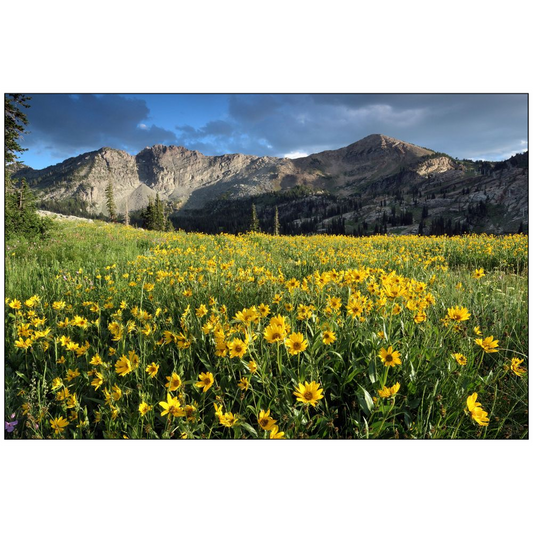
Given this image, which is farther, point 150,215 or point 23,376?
point 150,215

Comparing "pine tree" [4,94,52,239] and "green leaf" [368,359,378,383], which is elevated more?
"pine tree" [4,94,52,239]

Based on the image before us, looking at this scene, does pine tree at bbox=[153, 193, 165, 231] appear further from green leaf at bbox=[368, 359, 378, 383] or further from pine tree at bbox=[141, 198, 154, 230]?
green leaf at bbox=[368, 359, 378, 383]

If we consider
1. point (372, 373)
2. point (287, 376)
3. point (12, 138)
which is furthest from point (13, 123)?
point (372, 373)

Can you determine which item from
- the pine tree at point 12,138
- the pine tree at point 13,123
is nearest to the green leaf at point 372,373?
the pine tree at point 12,138

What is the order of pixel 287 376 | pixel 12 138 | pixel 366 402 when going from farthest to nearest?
pixel 12 138 → pixel 287 376 → pixel 366 402

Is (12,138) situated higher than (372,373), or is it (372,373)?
(12,138)

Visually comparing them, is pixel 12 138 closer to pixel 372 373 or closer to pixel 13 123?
pixel 13 123

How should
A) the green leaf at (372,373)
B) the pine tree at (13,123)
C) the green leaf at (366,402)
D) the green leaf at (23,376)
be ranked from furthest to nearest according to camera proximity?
the pine tree at (13,123) → the green leaf at (23,376) → the green leaf at (372,373) → the green leaf at (366,402)

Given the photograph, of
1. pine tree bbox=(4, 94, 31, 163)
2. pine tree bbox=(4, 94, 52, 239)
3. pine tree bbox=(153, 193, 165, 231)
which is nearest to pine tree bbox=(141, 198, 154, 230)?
pine tree bbox=(153, 193, 165, 231)

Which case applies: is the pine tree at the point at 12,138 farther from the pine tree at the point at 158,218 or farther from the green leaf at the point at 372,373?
the pine tree at the point at 158,218

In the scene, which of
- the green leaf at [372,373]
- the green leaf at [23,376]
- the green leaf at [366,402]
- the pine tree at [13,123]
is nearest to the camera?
the green leaf at [366,402]
